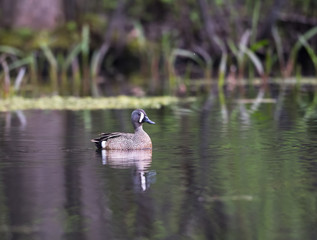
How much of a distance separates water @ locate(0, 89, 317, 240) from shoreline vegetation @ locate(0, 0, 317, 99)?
12.0m

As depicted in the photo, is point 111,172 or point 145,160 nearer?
point 111,172

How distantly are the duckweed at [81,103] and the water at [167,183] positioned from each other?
11.6 feet

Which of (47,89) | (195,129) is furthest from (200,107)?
(47,89)

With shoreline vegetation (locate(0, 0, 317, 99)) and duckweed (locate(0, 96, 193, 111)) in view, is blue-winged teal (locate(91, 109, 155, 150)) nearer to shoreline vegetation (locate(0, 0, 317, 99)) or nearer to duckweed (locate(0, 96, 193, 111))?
duckweed (locate(0, 96, 193, 111))

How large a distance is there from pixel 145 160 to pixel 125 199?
2398 mm

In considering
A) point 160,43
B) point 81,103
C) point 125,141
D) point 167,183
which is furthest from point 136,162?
point 160,43

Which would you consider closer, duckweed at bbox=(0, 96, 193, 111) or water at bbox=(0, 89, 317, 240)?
water at bbox=(0, 89, 317, 240)

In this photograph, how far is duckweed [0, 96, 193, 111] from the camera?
677 inches

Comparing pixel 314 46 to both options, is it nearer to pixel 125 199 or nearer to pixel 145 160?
pixel 145 160

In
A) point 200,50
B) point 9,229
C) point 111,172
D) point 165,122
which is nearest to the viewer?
point 9,229

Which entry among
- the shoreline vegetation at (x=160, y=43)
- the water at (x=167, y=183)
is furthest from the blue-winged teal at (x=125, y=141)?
the shoreline vegetation at (x=160, y=43)

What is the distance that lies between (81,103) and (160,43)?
40.8ft

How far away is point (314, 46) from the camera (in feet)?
92.4

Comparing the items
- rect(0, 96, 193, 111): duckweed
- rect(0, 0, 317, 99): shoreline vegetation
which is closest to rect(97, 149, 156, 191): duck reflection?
rect(0, 96, 193, 111): duckweed
